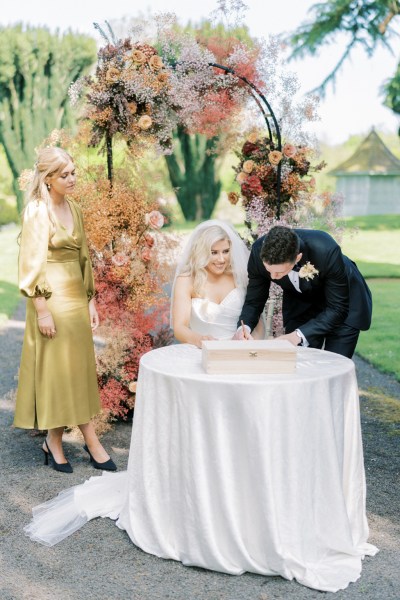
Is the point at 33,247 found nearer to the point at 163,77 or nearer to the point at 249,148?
the point at 163,77

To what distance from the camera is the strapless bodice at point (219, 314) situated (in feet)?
16.5

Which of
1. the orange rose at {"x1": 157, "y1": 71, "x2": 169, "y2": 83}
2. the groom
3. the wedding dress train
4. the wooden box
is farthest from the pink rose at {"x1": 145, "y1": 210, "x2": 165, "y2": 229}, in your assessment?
the wooden box

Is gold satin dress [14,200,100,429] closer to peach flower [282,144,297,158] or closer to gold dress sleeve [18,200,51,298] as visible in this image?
gold dress sleeve [18,200,51,298]

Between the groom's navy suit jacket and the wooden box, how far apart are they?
897 millimetres

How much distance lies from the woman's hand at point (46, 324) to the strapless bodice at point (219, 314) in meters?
0.98

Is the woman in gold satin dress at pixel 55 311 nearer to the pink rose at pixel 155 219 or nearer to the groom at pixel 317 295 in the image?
the pink rose at pixel 155 219

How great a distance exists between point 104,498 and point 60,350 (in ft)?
3.27

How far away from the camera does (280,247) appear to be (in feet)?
12.5

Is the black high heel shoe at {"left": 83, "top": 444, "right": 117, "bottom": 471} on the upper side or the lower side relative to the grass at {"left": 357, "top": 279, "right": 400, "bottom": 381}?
upper

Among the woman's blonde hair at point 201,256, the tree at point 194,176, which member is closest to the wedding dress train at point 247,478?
the woman's blonde hair at point 201,256

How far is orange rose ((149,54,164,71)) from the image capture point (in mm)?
5520

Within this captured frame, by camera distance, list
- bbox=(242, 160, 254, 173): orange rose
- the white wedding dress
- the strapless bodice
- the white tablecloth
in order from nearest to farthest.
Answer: the white tablecloth < the white wedding dress < the strapless bodice < bbox=(242, 160, 254, 173): orange rose

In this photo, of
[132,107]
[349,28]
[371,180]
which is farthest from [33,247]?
[371,180]

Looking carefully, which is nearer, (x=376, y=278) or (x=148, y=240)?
(x=148, y=240)
